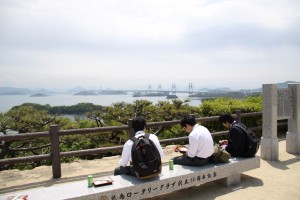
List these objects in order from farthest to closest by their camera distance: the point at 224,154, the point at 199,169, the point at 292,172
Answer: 1. the point at 292,172
2. the point at 224,154
3. the point at 199,169

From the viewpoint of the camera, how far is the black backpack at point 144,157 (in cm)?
392

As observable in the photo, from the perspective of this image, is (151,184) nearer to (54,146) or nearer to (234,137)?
(234,137)

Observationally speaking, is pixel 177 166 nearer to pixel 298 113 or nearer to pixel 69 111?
pixel 298 113

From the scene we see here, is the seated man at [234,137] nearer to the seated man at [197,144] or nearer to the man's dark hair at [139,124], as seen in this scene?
the seated man at [197,144]

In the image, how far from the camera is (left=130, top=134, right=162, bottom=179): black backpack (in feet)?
12.9

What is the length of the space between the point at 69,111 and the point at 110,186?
15.3m

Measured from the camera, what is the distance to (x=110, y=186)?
153 inches

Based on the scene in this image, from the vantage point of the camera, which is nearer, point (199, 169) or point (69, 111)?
point (199, 169)

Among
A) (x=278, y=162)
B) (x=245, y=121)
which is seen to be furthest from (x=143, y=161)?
Answer: (x=245, y=121)

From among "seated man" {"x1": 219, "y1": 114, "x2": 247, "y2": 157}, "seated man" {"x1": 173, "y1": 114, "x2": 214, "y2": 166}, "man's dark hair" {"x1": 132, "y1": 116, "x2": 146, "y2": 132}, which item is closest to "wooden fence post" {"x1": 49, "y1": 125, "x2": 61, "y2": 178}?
"man's dark hair" {"x1": 132, "y1": 116, "x2": 146, "y2": 132}

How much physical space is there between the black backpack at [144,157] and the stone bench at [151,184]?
7.3 inches

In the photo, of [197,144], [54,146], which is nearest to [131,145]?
[197,144]

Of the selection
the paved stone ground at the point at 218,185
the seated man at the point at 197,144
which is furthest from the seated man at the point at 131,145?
the paved stone ground at the point at 218,185

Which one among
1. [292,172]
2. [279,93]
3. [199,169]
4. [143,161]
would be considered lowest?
[292,172]
